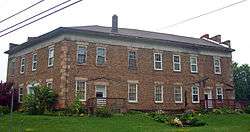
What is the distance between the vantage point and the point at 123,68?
3678cm

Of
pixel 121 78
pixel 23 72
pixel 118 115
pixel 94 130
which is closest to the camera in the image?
pixel 94 130

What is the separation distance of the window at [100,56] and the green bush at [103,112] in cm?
596

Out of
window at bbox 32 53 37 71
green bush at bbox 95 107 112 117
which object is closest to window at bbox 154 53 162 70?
green bush at bbox 95 107 112 117

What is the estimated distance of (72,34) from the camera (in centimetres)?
3447

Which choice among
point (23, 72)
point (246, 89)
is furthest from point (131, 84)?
point (246, 89)

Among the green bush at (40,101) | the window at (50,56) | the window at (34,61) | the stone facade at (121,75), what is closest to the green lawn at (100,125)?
the green bush at (40,101)

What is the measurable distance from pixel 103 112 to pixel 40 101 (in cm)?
603

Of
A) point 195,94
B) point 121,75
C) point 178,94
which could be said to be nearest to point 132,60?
point 121,75

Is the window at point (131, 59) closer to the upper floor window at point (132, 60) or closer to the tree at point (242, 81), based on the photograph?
the upper floor window at point (132, 60)

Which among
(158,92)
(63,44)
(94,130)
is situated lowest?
(94,130)

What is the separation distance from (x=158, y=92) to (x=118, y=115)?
27.4 feet

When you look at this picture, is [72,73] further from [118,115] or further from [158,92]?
[158,92]

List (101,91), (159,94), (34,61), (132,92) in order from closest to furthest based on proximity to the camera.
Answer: (101,91)
(132,92)
(159,94)
(34,61)

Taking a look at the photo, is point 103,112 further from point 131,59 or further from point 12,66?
point 12,66
